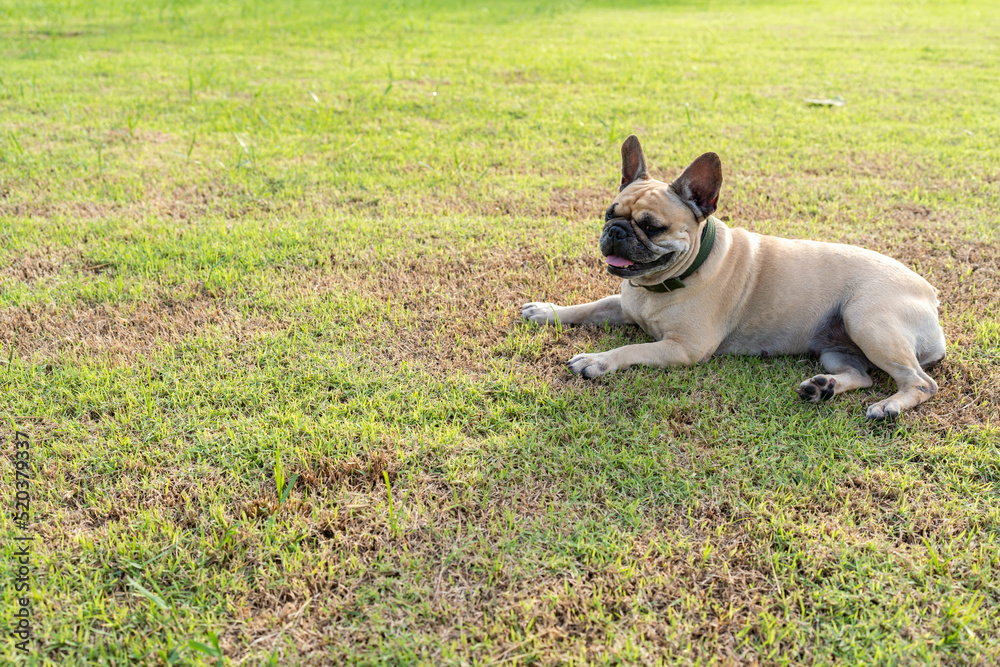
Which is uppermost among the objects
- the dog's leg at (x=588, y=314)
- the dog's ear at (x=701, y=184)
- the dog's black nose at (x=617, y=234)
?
the dog's ear at (x=701, y=184)

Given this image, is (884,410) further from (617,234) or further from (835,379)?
(617,234)

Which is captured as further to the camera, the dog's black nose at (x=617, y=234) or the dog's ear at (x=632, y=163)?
the dog's ear at (x=632, y=163)

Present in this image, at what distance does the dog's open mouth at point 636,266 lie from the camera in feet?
11.7

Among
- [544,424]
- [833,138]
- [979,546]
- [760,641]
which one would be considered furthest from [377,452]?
[833,138]

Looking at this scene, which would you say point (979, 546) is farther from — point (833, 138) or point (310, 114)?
point (310, 114)

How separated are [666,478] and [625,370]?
838 mm

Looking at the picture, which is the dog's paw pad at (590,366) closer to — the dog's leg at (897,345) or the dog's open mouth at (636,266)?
the dog's open mouth at (636,266)

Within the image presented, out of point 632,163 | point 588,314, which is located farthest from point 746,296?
point 632,163

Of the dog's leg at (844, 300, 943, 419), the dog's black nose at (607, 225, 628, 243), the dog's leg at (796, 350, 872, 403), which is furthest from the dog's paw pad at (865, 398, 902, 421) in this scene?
the dog's black nose at (607, 225, 628, 243)

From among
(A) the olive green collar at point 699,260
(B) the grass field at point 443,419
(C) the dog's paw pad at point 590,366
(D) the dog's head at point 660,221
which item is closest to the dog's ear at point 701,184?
(D) the dog's head at point 660,221

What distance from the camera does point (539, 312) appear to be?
13.5 ft

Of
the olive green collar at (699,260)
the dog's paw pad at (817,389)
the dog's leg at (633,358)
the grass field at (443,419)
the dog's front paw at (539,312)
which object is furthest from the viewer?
the dog's front paw at (539,312)

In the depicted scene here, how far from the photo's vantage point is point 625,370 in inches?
142

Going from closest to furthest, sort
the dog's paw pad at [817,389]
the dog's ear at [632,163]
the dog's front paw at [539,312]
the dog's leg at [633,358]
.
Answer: the dog's paw pad at [817,389]
the dog's leg at [633,358]
the dog's ear at [632,163]
the dog's front paw at [539,312]
